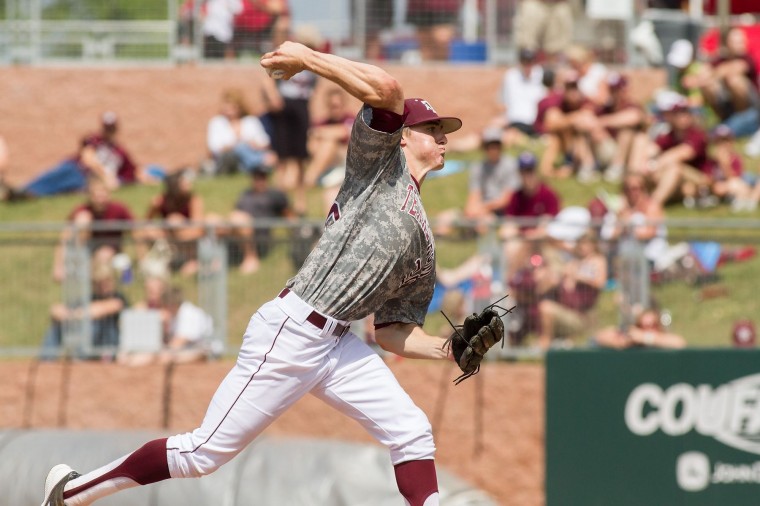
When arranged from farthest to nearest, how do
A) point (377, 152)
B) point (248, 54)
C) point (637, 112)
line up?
point (248, 54)
point (637, 112)
point (377, 152)

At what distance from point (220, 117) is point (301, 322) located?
10857mm

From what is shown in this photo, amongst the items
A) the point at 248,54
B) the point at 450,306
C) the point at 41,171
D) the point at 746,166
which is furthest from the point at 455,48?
the point at 450,306

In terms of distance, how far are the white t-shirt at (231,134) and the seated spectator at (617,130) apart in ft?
12.9

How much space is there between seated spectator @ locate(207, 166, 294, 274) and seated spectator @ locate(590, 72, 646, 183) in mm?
4530

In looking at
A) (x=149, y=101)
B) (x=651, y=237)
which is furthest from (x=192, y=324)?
(x=149, y=101)

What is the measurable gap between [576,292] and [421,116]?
516 centimetres

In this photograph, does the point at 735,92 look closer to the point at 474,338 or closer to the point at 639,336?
the point at 639,336

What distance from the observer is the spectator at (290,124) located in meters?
15.0

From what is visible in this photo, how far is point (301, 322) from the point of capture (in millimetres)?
6000

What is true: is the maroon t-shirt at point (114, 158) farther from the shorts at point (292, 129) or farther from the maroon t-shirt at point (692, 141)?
the maroon t-shirt at point (692, 141)

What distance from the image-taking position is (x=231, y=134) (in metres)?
16.4

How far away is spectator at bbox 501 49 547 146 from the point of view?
16.6 meters

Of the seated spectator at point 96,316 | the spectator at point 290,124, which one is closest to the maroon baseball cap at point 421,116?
the seated spectator at point 96,316

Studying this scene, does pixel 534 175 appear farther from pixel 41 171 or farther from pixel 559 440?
pixel 41 171
